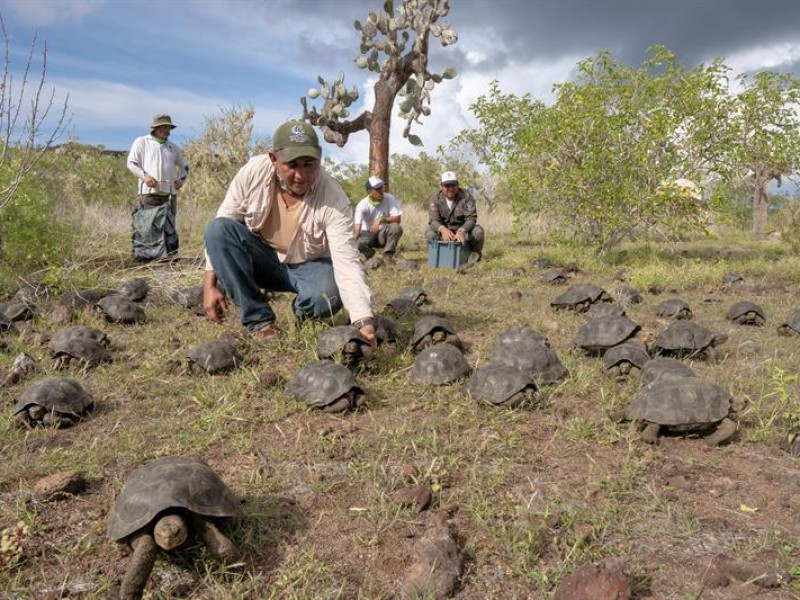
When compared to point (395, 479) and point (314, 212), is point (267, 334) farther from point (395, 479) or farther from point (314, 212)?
point (395, 479)

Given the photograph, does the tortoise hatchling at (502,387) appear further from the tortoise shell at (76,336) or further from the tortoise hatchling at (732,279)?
the tortoise hatchling at (732,279)

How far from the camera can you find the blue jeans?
4871 millimetres

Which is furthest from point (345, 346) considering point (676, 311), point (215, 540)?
point (676, 311)

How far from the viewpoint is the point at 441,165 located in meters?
26.3

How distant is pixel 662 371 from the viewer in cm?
408

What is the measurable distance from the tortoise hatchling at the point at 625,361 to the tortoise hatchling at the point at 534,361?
345 millimetres

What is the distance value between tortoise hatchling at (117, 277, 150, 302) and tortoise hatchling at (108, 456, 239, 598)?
4.45 meters

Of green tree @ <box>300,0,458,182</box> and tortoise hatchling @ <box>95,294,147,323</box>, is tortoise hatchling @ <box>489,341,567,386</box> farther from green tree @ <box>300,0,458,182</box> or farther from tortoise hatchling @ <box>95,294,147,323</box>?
green tree @ <box>300,0,458,182</box>

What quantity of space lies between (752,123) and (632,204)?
9.45ft

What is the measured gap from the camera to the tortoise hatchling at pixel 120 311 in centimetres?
576

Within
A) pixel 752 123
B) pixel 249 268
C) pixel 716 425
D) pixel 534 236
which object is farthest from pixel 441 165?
pixel 716 425

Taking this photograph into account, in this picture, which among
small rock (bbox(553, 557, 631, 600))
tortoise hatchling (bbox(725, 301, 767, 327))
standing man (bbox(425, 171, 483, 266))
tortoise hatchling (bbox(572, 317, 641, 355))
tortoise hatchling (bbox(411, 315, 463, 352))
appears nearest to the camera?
small rock (bbox(553, 557, 631, 600))

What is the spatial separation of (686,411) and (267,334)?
10.6 ft

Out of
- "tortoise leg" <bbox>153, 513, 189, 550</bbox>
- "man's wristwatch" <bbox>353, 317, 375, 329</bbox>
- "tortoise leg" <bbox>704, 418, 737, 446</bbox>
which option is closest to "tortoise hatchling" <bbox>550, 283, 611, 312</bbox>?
"man's wristwatch" <bbox>353, 317, 375, 329</bbox>
